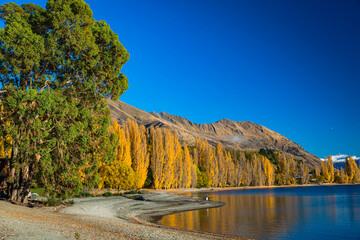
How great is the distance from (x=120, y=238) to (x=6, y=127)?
10.4 m

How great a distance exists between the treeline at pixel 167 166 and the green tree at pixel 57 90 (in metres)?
10.8

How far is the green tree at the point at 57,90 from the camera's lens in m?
17.0

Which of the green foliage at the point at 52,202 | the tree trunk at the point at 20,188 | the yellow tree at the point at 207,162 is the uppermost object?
the yellow tree at the point at 207,162

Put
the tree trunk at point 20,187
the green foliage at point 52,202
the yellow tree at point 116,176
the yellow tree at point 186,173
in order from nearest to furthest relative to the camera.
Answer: the tree trunk at point 20,187 < the green foliage at point 52,202 < the yellow tree at point 116,176 < the yellow tree at point 186,173

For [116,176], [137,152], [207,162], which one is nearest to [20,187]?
[116,176]

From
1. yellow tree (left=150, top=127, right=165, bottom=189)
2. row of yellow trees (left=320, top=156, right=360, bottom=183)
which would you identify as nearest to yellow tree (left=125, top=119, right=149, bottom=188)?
yellow tree (left=150, top=127, right=165, bottom=189)

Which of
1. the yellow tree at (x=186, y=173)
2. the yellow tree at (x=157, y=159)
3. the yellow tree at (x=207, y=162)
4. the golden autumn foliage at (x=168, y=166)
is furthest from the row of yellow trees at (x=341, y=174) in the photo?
the yellow tree at (x=157, y=159)

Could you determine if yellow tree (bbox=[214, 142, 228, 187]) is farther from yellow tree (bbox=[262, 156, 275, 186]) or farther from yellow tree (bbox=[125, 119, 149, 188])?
yellow tree (bbox=[125, 119, 149, 188])

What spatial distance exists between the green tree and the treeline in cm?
1078

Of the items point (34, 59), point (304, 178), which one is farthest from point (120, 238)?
point (304, 178)

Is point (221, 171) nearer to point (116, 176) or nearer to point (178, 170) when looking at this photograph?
point (178, 170)

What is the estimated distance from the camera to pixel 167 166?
7638 centimetres

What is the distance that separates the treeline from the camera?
56188mm

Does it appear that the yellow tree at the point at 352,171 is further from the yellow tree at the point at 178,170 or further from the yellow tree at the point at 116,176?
the yellow tree at the point at 116,176
